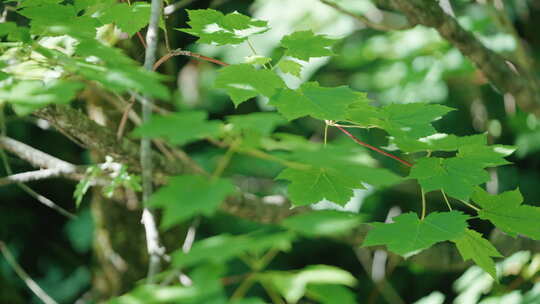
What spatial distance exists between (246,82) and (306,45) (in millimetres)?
179

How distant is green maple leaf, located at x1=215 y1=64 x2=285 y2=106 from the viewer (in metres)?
0.81

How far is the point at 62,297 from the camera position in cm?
286

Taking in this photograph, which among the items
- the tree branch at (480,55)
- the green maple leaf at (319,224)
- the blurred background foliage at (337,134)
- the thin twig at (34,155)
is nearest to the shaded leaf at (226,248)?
the green maple leaf at (319,224)

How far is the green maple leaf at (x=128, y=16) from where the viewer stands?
941mm

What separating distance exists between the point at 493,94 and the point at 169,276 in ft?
9.66

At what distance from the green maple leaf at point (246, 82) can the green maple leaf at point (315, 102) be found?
0.02m

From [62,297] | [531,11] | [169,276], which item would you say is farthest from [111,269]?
[531,11]

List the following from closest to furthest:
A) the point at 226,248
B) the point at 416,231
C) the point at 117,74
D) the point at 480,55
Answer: the point at 226,248 < the point at 117,74 < the point at 416,231 < the point at 480,55

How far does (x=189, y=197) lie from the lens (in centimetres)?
51

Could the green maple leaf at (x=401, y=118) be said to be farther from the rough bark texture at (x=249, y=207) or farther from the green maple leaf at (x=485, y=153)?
the rough bark texture at (x=249, y=207)

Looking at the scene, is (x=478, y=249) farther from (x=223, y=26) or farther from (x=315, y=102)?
(x=223, y=26)

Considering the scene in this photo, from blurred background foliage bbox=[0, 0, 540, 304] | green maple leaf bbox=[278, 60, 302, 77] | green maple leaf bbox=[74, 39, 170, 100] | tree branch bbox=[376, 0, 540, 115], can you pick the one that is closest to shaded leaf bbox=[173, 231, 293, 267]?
green maple leaf bbox=[74, 39, 170, 100]

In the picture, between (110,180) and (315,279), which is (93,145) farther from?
(315,279)

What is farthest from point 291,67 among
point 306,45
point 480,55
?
point 480,55
